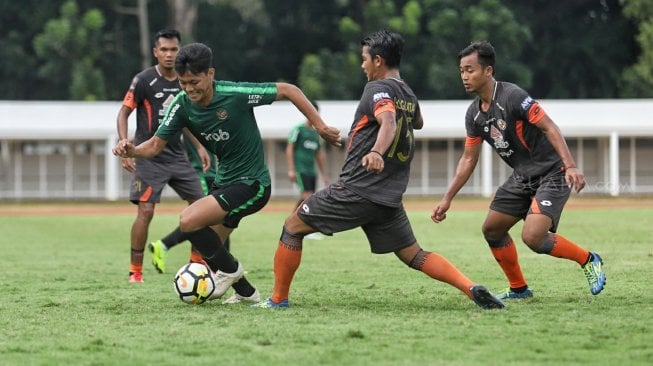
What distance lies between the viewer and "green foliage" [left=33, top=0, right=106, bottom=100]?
48.6 m

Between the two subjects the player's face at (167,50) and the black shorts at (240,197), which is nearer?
the black shorts at (240,197)

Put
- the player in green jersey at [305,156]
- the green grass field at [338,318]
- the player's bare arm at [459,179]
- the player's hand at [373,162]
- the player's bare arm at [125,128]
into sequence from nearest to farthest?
the green grass field at [338,318] < the player's hand at [373,162] < the player's bare arm at [459,179] < the player's bare arm at [125,128] < the player in green jersey at [305,156]

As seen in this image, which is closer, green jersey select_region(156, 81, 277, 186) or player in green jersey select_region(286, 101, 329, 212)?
green jersey select_region(156, 81, 277, 186)

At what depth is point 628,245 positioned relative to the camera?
15.1 meters

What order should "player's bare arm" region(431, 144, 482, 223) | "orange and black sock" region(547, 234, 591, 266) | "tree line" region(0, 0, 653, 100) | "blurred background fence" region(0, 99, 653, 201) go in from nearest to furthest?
"orange and black sock" region(547, 234, 591, 266), "player's bare arm" region(431, 144, 482, 223), "blurred background fence" region(0, 99, 653, 201), "tree line" region(0, 0, 653, 100)

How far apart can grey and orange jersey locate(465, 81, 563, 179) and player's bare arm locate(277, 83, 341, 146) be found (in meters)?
1.13

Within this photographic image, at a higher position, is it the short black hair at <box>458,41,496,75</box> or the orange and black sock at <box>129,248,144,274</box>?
the short black hair at <box>458,41,496,75</box>

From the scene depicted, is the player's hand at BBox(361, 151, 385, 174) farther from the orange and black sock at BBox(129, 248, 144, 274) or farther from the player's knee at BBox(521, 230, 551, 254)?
the orange and black sock at BBox(129, 248, 144, 274)

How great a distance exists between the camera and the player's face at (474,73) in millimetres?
8531

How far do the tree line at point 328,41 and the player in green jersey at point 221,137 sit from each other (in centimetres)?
4032

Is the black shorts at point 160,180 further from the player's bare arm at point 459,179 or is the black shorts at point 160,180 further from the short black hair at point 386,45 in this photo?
the short black hair at point 386,45

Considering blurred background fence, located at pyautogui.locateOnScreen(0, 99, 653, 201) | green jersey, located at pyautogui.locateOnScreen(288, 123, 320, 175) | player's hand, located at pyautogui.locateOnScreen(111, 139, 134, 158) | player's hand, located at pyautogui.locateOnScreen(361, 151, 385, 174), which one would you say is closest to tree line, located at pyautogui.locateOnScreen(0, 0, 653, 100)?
blurred background fence, located at pyautogui.locateOnScreen(0, 99, 653, 201)

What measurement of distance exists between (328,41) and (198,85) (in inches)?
1864

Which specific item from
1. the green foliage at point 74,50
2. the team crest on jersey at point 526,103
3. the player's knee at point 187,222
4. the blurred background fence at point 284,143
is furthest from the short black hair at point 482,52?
the green foliage at point 74,50
